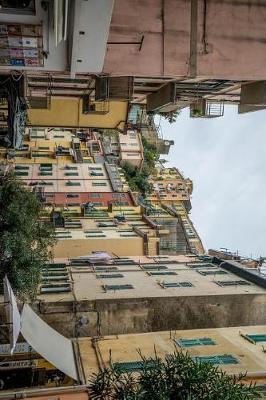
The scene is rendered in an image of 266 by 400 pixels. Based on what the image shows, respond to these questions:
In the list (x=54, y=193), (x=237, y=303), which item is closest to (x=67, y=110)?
(x=237, y=303)

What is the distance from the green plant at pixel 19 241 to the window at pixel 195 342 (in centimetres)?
576

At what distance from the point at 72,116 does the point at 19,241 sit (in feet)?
23.9

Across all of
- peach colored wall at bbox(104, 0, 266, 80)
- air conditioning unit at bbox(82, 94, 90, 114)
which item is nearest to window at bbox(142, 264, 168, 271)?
air conditioning unit at bbox(82, 94, 90, 114)

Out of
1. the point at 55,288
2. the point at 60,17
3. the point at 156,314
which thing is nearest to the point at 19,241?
the point at 55,288

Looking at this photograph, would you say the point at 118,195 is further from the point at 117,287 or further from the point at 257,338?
the point at 257,338

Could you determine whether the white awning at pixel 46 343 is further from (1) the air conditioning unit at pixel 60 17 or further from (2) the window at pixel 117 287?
(1) the air conditioning unit at pixel 60 17

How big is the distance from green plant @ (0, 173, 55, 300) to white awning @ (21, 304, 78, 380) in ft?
14.5

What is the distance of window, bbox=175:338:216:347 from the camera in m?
16.8

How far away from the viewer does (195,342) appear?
56.0ft

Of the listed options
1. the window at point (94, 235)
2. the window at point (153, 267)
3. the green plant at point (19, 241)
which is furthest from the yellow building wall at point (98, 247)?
the green plant at point (19, 241)

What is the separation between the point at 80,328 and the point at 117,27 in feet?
37.9

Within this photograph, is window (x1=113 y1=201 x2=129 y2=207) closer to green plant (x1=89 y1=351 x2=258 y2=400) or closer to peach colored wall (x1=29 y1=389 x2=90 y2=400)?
peach colored wall (x1=29 y1=389 x2=90 y2=400)

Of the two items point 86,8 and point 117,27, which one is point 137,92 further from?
point 86,8

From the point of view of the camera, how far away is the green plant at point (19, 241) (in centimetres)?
1794
